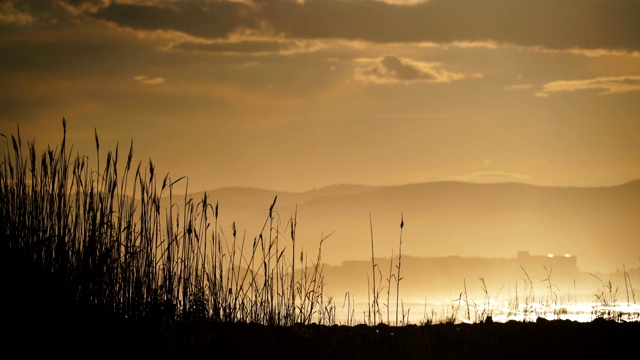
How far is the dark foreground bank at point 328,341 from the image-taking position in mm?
4754

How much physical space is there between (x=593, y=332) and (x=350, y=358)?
1979 mm

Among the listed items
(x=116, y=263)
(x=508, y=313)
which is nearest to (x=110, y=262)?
(x=116, y=263)

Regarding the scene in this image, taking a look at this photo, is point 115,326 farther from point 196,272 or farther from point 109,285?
point 196,272

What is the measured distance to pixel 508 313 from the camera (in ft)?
25.3

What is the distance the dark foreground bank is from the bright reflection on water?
59 cm

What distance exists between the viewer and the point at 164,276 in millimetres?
5918

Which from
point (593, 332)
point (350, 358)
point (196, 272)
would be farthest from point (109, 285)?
point (593, 332)

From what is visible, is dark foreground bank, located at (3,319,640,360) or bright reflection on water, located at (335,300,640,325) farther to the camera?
bright reflection on water, located at (335,300,640,325)

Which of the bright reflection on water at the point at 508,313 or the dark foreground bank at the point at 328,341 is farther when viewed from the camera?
the bright reflection on water at the point at 508,313

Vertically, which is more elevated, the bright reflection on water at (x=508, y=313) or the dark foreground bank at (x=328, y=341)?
the bright reflection on water at (x=508, y=313)

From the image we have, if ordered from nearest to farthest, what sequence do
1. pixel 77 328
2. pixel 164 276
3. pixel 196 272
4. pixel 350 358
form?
pixel 77 328 < pixel 350 358 < pixel 164 276 < pixel 196 272

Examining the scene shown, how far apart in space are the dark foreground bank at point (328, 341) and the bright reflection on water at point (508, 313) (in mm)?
592

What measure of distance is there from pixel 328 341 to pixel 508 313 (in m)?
2.79

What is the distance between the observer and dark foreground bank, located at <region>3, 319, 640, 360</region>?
4.75 metres
